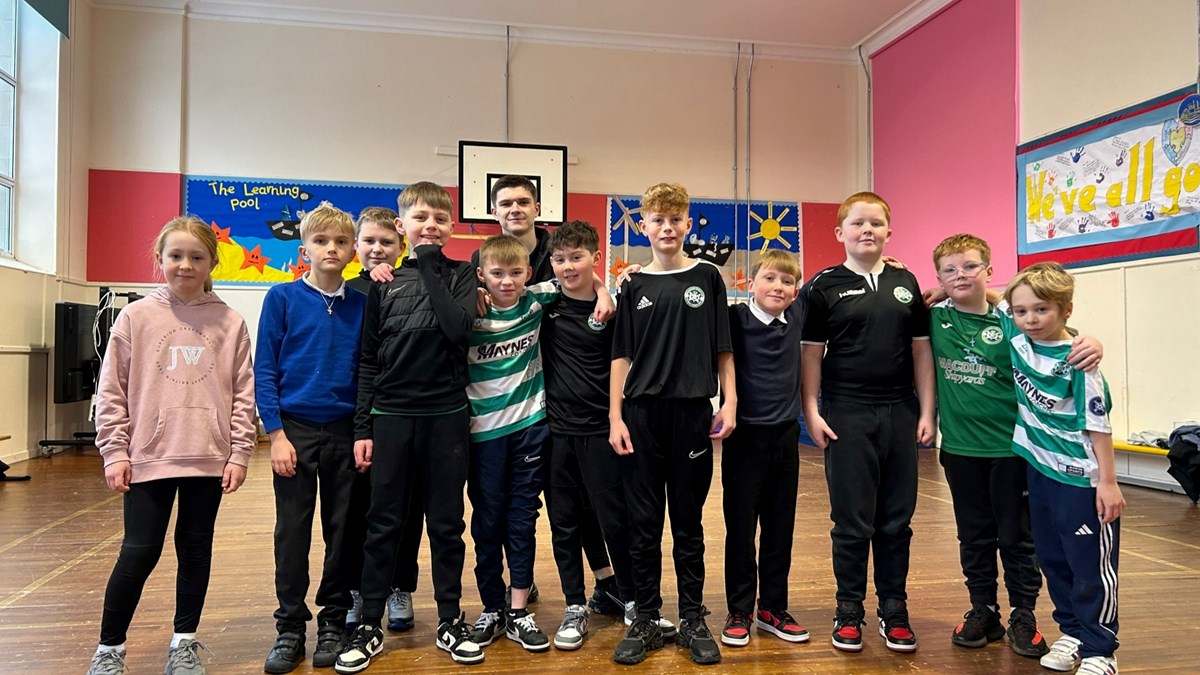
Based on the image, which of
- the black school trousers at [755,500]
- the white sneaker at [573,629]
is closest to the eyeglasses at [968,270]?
the black school trousers at [755,500]

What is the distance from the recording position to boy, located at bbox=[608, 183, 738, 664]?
6.58 feet

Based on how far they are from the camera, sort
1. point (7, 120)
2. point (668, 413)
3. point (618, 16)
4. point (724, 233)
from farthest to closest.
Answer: point (724, 233)
point (618, 16)
point (7, 120)
point (668, 413)

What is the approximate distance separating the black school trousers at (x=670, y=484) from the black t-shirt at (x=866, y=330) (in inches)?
16.4

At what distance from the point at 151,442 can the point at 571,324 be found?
1.08 metres

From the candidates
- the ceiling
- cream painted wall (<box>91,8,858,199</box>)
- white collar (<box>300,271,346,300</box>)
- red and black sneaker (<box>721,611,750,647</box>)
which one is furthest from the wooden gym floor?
the ceiling

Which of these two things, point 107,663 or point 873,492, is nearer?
point 107,663

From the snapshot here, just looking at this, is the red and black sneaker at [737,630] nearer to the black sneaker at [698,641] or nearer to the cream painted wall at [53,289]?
the black sneaker at [698,641]

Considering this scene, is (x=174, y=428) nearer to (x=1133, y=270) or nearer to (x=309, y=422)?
(x=309, y=422)

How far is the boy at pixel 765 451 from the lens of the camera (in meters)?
2.07

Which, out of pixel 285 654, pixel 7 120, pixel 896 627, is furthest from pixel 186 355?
pixel 7 120

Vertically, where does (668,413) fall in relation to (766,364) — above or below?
below

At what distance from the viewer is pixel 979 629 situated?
6.81ft

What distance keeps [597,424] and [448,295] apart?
0.54m

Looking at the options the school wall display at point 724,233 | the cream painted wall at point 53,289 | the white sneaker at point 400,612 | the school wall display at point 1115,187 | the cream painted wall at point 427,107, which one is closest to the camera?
the white sneaker at point 400,612
